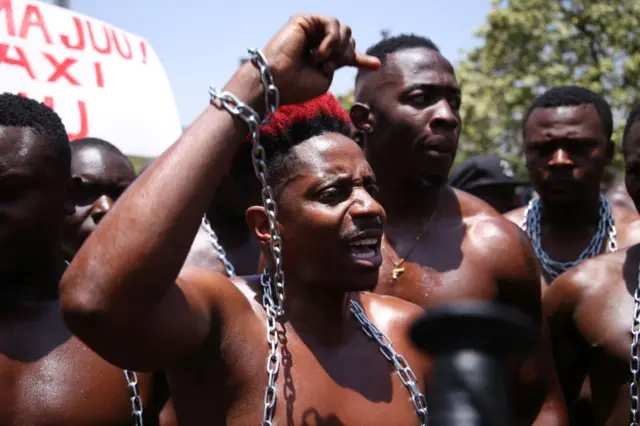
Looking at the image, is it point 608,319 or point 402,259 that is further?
point 402,259

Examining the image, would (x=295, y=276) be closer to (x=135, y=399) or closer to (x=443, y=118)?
(x=135, y=399)

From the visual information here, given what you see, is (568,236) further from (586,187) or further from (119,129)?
(119,129)

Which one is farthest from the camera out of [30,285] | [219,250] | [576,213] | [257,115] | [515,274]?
[576,213]

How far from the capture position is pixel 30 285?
2.71 meters

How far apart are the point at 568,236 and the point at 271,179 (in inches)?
104

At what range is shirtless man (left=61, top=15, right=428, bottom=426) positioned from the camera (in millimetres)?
1829

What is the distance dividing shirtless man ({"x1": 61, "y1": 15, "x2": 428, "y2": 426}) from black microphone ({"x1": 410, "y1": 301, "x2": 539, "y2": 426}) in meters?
0.69

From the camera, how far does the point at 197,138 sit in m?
1.96

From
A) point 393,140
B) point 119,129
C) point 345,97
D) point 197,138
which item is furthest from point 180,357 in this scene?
point 345,97

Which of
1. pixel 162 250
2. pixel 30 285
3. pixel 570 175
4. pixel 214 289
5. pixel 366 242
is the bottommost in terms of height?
pixel 30 285

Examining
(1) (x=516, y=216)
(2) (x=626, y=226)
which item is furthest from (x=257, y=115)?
(1) (x=516, y=216)

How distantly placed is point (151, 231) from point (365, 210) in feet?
2.44

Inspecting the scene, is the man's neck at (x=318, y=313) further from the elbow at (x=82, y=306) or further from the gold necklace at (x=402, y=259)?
the gold necklace at (x=402, y=259)

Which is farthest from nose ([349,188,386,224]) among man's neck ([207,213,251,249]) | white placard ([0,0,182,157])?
white placard ([0,0,182,157])
